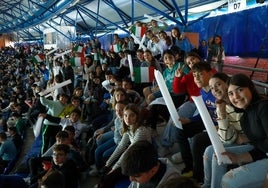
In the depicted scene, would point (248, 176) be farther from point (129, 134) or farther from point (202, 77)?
point (129, 134)

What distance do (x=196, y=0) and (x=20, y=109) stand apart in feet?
25.2

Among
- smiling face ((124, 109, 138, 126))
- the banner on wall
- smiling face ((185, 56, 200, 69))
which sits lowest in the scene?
smiling face ((124, 109, 138, 126))

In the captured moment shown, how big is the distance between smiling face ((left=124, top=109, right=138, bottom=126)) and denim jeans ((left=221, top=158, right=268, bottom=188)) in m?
1.26

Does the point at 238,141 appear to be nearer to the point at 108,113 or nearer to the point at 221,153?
the point at 221,153

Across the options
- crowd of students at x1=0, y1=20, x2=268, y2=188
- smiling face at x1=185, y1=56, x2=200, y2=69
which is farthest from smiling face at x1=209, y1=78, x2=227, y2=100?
smiling face at x1=185, y1=56, x2=200, y2=69

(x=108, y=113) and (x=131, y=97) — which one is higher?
(x=131, y=97)

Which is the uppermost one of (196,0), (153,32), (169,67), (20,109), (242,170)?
(196,0)

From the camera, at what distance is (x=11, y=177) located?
3.47m

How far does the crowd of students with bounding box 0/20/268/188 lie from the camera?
6.46 feet

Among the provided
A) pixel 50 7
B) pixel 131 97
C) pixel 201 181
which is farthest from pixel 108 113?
pixel 50 7

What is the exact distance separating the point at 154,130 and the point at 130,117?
2.40 ft

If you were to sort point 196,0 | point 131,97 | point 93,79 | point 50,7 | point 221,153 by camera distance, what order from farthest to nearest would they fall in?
1. point 50,7
2. point 196,0
3. point 93,79
4. point 131,97
5. point 221,153

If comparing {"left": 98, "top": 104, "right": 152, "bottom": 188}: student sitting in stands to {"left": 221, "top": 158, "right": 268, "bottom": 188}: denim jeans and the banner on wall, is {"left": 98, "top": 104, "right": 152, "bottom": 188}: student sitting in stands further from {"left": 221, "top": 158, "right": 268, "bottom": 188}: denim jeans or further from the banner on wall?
the banner on wall

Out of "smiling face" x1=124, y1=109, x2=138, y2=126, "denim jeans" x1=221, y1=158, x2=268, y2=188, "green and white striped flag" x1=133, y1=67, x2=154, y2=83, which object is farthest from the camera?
"green and white striped flag" x1=133, y1=67, x2=154, y2=83
